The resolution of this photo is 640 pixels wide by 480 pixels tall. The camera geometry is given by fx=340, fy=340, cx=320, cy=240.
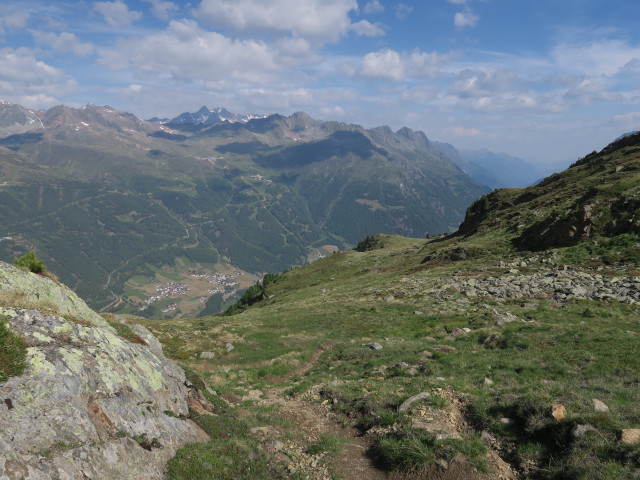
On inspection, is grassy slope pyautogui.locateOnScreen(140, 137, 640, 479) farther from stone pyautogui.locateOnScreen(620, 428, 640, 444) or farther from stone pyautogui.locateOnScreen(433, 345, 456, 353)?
stone pyautogui.locateOnScreen(620, 428, 640, 444)

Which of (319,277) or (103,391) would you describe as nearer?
(103,391)

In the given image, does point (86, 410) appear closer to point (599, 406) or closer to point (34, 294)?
point (34, 294)

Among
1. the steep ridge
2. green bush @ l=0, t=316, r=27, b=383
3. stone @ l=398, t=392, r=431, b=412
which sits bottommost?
stone @ l=398, t=392, r=431, b=412

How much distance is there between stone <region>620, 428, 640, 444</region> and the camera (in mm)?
9821

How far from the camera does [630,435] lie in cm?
997

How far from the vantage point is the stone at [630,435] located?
9.82 meters

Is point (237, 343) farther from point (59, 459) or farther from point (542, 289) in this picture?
point (542, 289)

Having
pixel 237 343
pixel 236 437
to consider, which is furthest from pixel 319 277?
pixel 236 437

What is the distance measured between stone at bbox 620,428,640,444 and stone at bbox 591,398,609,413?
191cm

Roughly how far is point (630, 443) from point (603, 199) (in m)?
50.7

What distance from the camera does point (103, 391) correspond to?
11414 millimetres

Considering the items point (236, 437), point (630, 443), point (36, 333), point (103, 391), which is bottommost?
point (236, 437)

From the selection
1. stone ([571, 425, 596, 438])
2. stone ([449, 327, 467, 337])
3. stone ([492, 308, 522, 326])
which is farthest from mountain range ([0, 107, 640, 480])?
stone ([492, 308, 522, 326])

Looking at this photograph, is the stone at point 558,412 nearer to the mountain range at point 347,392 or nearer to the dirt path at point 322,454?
the mountain range at point 347,392
